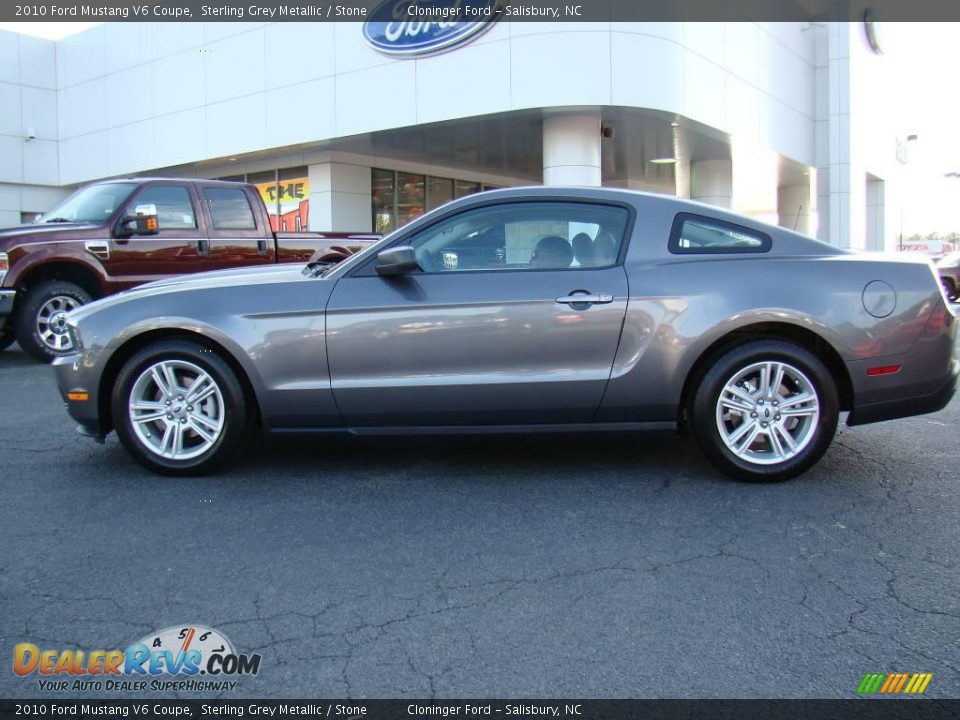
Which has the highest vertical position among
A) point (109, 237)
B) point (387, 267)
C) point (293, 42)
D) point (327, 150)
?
point (293, 42)

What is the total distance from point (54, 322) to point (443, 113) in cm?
911

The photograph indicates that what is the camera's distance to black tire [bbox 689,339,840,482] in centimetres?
447

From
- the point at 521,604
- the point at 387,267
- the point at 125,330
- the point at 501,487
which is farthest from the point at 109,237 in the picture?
the point at 521,604

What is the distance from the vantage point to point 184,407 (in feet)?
15.4

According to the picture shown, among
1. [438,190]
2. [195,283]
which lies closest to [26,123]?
[438,190]

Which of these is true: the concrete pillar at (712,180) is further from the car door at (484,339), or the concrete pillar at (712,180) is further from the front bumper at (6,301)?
the car door at (484,339)

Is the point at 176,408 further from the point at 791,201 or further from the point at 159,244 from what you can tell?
the point at 791,201

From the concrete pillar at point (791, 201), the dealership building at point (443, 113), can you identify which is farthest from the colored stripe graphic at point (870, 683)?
the concrete pillar at point (791, 201)

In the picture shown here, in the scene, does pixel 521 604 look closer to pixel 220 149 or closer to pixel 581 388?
pixel 581 388

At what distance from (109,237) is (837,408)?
7885 millimetres

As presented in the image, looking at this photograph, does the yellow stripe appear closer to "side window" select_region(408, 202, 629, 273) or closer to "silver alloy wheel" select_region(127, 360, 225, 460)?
"side window" select_region(408, 202, 629, 273)

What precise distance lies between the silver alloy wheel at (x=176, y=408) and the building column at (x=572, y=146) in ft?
39.6

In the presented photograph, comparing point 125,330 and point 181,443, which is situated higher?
point 125,330

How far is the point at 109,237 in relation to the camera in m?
9.26
